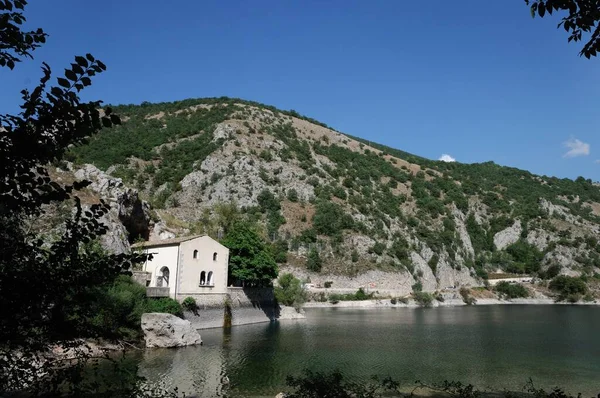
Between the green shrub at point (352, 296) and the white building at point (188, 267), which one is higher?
the white building at point (188, 267)

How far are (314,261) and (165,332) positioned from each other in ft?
191

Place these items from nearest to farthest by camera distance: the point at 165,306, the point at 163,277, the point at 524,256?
the point at 165,306 → the point at 163,277 → the point at 524,256

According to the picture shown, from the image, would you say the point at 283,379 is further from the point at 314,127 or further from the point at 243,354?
the point at 314,127

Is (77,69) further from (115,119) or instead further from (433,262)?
(433,262)

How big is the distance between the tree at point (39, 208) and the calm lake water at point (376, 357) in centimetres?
1500

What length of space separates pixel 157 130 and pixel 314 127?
2106 inches

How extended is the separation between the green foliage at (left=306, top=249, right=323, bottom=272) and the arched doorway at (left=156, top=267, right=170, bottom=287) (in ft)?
156

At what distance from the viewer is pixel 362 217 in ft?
340

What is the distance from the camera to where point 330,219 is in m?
96.1

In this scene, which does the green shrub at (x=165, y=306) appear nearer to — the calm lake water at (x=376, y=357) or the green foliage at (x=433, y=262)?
the calm lake water at (x=376, y=357)

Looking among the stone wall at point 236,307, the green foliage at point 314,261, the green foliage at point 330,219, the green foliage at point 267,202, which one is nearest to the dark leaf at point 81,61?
the stone wall at point 236,307

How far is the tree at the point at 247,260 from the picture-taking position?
4697cm

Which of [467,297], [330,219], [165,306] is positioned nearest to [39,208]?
[165,306]

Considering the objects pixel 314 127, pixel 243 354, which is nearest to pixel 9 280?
pixel 243 354
